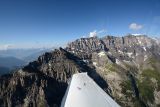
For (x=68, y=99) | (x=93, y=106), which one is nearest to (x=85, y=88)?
(x=68, y=99)

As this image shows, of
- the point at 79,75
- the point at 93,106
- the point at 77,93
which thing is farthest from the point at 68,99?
the point at 79,75

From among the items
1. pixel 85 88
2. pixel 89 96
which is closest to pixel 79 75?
pixel 85 88

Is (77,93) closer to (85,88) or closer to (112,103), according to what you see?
(85,88)

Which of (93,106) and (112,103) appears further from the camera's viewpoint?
(112,103)

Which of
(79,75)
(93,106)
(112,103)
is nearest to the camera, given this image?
(93,106)

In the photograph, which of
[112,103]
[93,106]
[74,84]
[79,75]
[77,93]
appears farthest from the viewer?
[79,75]

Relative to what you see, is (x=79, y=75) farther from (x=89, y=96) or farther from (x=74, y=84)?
(x=89, y=96)

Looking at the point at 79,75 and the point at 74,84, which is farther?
the point at 79,75

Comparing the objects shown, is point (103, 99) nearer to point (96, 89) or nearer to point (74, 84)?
point (96, 89)

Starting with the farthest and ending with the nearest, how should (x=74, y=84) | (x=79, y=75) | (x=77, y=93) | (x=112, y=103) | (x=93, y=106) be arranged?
1. (x=79, y=75)
2. (x=74, y=84)
3. (x=77, y=93)
4. (x=112, y=103)
5. (x=93, y=106)
